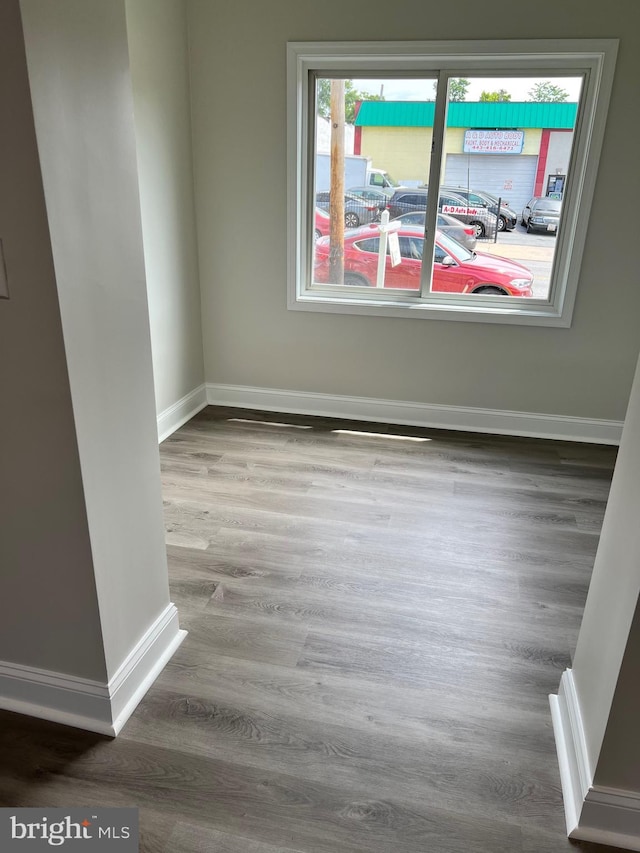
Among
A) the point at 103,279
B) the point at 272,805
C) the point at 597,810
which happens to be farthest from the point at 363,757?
the point at 103,279

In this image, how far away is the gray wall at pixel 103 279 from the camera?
1.29 meters

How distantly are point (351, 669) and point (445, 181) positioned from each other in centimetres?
277

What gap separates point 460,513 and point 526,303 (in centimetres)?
148

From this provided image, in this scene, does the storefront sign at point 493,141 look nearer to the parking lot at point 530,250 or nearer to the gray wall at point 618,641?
the parking lot at point 530,250

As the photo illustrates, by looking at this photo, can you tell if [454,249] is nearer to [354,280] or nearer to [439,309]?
[439,309]

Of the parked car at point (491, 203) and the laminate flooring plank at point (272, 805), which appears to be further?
the parked car at point (491, 203)

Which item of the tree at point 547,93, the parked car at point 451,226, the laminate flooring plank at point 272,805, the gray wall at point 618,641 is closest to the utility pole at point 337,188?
the parked car at point 451,226

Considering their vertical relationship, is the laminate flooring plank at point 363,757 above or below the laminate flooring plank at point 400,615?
below

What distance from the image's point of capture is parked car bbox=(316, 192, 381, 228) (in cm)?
375

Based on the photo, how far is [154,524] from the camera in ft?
6.23

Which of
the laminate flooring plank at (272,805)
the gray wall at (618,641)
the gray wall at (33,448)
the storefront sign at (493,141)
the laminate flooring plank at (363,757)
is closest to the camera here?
the gray wall at (33,448)

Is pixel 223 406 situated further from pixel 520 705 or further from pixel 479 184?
pixel 520 705

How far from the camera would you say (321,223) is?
3.85 m

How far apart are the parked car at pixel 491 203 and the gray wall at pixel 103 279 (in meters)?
2.46
